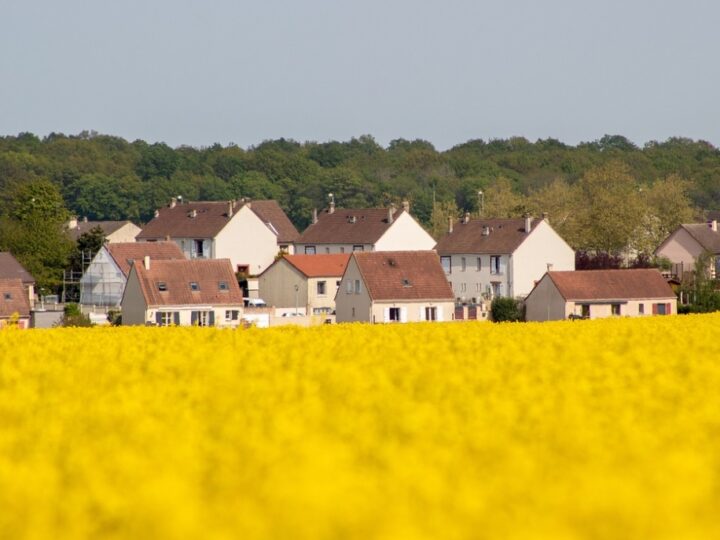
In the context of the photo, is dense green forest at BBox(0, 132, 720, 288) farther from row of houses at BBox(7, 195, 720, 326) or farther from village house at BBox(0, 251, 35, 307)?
village house at BBox(0, 251, 35, 307)

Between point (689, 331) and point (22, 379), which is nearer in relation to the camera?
point (22, 379)

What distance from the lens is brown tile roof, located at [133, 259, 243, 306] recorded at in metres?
61.4

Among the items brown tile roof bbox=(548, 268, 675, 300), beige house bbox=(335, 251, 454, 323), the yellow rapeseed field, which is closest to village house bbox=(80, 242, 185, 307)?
beige house bbox=(335, 251, 454, 323)

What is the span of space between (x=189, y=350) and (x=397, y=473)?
12564 mm

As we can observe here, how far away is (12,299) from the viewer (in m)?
56.5

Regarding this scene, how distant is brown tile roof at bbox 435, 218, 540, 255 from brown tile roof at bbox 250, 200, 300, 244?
13.4 m

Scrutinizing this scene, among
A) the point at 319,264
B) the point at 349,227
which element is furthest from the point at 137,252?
the point at 349,227

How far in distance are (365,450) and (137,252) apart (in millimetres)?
69160

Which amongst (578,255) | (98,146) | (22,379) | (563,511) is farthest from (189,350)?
(98,146)

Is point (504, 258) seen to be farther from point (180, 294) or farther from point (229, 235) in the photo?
point (180, 294)

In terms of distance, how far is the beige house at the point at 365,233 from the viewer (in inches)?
3440

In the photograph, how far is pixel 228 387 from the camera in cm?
Result: 1286

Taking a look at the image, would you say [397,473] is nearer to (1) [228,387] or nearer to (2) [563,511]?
(2) [563,511]

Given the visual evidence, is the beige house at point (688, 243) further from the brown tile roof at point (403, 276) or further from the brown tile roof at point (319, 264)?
the brown tile roof at point (403, 276)
